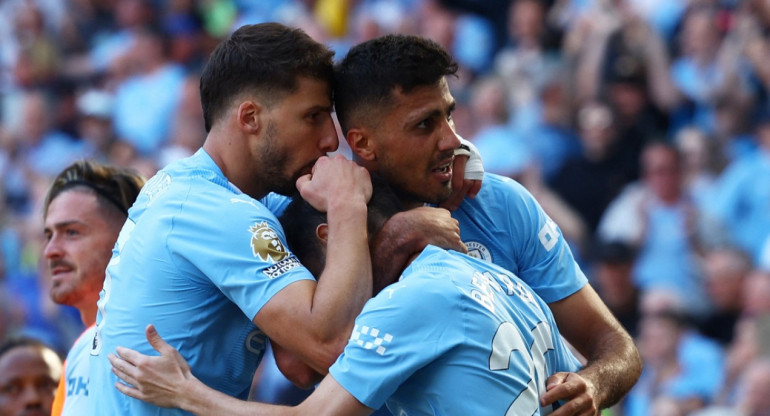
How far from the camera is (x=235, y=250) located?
3646mm

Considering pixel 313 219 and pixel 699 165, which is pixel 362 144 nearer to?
pixel 313 219

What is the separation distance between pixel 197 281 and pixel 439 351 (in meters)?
0.90

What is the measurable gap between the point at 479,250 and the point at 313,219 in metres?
0.67

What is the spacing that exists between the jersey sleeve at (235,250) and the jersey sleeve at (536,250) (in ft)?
3.16

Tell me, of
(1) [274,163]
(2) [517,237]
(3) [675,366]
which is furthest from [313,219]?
(3) [675,366]

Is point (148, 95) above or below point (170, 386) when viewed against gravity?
below

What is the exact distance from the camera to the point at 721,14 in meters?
8.40

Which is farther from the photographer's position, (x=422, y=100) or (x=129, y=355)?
(x=422, y=100)

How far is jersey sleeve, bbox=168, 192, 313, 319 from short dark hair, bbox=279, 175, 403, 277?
0.43ft

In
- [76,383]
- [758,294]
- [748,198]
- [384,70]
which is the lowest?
[758,294]

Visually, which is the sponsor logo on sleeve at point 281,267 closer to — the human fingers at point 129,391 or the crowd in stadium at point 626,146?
the human fingers at point 129,391

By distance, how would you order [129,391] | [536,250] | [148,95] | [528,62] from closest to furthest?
[129,391], [536,250], [528,62], [148,95]

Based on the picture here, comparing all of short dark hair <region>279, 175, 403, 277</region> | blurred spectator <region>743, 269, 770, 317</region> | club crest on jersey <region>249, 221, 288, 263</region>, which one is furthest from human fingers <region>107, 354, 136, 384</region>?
blurred spectator <region>743, 269, 770, 317</region>

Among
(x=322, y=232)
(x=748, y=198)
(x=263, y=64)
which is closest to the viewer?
(x=322, y=232)
